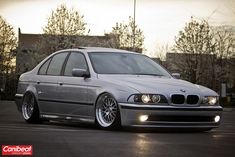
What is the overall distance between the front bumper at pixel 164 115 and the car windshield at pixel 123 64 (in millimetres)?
1264

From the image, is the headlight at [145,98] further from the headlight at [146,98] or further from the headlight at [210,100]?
the headlight at [210,100]

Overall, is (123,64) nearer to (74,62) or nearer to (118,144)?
(74,62)

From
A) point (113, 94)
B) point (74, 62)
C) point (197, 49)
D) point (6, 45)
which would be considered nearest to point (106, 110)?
point (113, 94)

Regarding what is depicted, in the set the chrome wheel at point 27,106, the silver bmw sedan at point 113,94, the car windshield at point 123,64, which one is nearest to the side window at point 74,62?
the silver bmw sedan at point 113,94

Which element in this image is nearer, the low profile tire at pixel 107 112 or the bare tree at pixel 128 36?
the low profile tire at pixel 107 112

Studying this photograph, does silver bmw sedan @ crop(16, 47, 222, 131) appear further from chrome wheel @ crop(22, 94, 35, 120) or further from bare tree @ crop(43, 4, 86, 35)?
bare tree @ crop(43, 4, 86, 35)

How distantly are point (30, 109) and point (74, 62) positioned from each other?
1520 millimetres

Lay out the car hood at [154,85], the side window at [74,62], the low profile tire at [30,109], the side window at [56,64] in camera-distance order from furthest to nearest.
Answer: the low profile tire at [30,109], the side window at [56,64], the side window at [74,62], the car hood at [154,85]

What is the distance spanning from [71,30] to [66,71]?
50492 millimetres

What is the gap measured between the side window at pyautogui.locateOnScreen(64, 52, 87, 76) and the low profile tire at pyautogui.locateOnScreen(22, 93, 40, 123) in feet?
3.69

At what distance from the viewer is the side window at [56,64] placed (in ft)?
38.9

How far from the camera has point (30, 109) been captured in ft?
40.4

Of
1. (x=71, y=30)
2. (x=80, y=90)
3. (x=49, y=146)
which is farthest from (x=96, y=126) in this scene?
(x=71, y=30)

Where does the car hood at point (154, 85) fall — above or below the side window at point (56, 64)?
below
